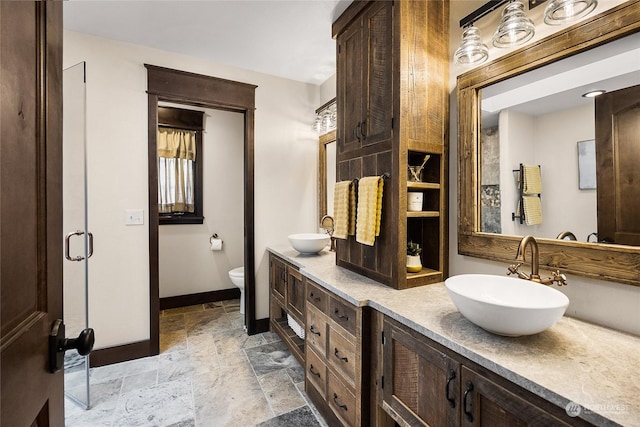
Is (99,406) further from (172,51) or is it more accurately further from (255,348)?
(172,51)

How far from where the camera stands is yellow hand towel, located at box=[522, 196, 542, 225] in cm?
132

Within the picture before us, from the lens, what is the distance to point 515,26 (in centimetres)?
123

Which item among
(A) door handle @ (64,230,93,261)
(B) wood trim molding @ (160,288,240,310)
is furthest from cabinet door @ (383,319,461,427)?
(B) wood trim molding @ (160,288,240,310)

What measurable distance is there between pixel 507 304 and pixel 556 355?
0.19 m

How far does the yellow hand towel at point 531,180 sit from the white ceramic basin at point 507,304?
1.44ft

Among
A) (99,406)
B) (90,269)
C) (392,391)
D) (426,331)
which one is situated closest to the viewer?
(426,331)

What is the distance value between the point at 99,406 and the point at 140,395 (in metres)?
0.22

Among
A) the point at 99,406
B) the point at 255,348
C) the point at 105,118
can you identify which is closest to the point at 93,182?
the point at 105,118

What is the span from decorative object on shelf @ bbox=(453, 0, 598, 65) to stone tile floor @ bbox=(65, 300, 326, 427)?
2178mm

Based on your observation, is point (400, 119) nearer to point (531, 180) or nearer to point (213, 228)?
point (531, 180)

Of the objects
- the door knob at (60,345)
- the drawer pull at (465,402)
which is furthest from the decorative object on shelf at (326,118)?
the door knob at (60,345)

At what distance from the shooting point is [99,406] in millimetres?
1857

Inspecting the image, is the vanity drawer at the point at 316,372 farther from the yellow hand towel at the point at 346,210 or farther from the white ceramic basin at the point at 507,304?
the white ceramic basin at the point at 507,304

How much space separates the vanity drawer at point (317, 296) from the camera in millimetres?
1692
